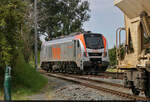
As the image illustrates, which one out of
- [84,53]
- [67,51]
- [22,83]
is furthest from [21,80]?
[67,51]

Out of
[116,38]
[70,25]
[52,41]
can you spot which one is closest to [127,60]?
[116,38]

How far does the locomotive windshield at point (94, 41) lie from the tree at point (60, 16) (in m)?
22.0

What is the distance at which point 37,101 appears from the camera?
10.2m

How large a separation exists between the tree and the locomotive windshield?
72.2ft

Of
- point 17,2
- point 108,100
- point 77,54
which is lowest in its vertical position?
point 108,100

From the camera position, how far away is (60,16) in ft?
160

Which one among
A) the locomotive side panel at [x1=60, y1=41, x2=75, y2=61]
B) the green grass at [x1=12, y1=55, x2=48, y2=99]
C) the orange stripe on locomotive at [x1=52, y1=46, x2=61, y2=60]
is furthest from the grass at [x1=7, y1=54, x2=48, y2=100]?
the orange stripe on locomotive at [x1=52, y1=46, x2=61, y2=60]

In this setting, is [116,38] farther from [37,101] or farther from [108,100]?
[37,101]

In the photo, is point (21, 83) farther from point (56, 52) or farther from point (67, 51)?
point (56, 52)

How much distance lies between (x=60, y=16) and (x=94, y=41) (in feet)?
80.6

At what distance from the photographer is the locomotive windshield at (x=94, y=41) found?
24.5m

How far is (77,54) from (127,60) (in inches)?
520

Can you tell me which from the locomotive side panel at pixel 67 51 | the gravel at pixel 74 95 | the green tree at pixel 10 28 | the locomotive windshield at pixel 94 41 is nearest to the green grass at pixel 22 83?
the gravel at pixel 74 95

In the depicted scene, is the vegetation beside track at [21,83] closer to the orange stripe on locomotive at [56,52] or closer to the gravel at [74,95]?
the gravel at [74,95]
